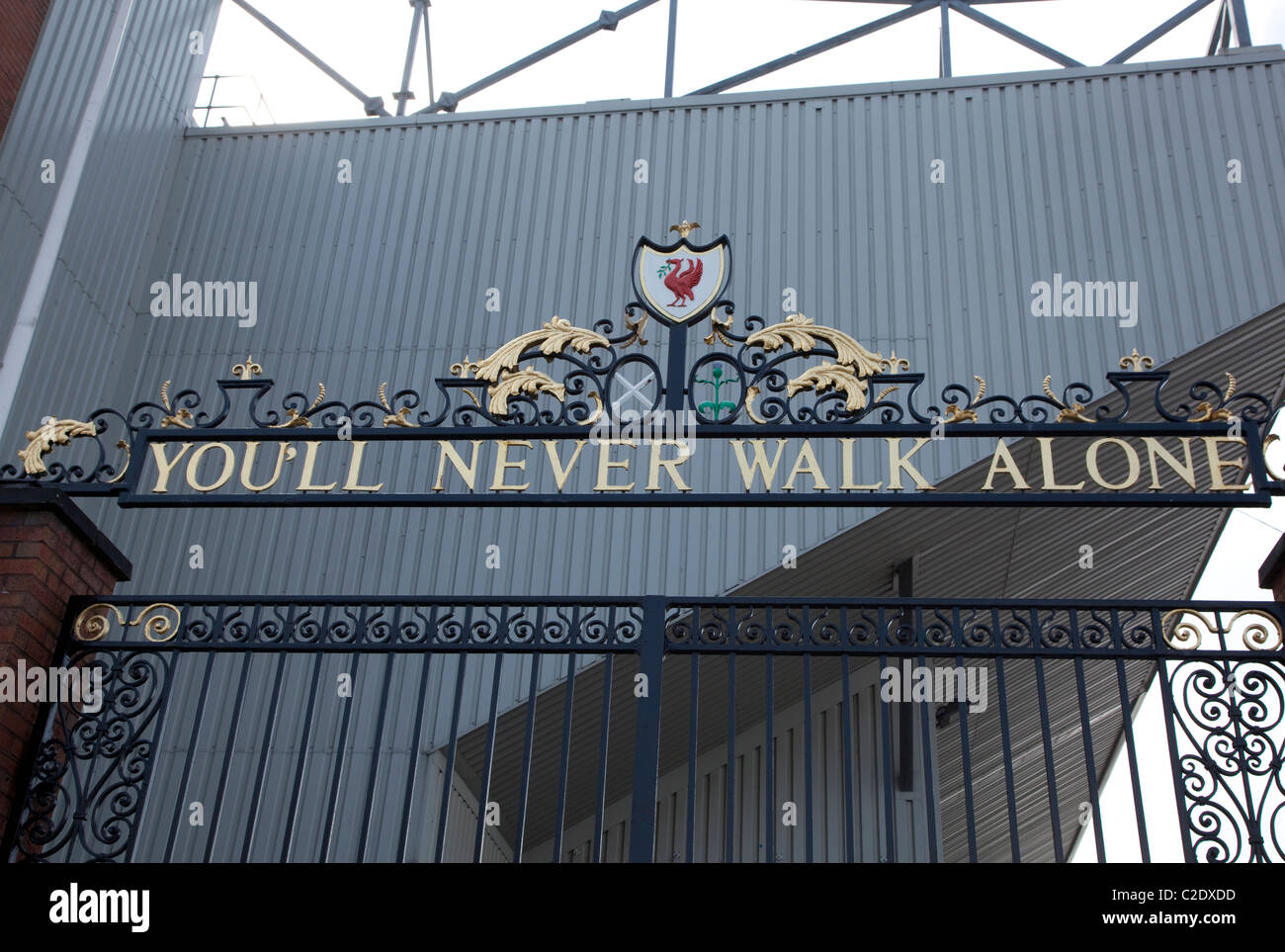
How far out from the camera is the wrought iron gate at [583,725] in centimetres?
586

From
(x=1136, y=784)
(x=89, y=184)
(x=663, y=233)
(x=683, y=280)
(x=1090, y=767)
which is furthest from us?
(x=663, y=233)

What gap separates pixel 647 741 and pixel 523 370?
2.07m

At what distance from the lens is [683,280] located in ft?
23.3

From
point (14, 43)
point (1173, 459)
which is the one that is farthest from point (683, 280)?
point (14, 43)

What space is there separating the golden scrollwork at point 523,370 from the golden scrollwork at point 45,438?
1.90 meters

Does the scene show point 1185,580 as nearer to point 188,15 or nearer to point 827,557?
point 827,557

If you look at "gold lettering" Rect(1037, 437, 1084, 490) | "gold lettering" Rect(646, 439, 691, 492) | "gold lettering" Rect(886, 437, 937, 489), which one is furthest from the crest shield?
"gold lettering" Rect(1037, 437, 1084, 490)

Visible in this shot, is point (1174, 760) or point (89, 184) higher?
point (89, 184)

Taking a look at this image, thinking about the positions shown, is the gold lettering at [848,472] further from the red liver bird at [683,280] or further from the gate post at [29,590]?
the gate post at [29,590]

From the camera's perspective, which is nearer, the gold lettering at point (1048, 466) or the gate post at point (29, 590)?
the gate post at point (29, 590)

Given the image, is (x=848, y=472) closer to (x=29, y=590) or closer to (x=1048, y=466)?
(x=1048, y=466)

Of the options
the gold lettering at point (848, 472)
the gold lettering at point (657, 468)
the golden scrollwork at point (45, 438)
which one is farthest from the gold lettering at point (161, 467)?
the gold lettering at point (848, 472)

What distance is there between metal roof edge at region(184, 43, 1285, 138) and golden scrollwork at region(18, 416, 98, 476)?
843 cm

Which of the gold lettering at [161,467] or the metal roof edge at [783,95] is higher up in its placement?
the metal roof edge at [783,95]
